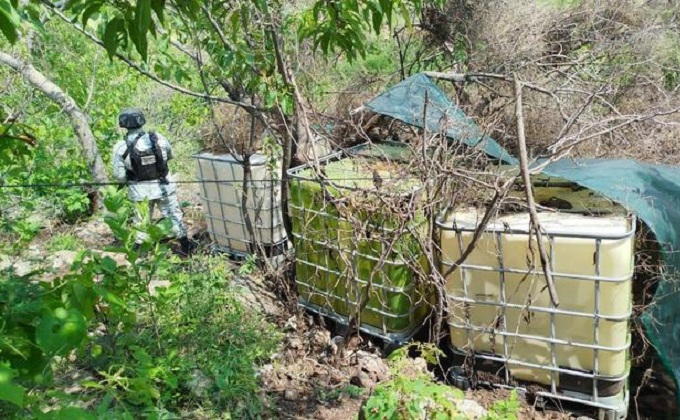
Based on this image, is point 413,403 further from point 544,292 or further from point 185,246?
point 185,246

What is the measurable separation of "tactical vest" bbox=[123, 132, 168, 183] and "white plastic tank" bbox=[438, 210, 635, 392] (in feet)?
10.6

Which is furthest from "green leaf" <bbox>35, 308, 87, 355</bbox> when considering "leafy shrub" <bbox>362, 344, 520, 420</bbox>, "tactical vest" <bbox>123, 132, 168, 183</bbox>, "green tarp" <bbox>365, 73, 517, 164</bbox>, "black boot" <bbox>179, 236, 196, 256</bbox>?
"black boot" <bbox>179, 236, 196, 256</bbox>

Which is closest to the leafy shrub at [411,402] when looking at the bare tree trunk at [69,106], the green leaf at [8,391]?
the green leaf at [8,391]

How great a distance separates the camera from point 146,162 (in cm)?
533

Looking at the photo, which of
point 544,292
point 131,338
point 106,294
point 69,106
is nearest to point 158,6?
point 106,294

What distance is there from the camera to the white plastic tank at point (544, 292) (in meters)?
2.82

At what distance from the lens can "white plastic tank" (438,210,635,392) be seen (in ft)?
9.25

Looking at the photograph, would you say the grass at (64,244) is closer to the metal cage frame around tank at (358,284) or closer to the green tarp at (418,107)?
the metal cage frame around tank at (358,284)

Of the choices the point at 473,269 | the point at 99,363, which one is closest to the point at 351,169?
the point at 473,269

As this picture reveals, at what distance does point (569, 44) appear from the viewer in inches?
262

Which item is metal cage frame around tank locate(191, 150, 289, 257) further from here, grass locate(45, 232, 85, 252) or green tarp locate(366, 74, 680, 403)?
green tarp locate(366, 74, 680, 403)

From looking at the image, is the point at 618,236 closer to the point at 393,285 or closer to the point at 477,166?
the point at 477,166

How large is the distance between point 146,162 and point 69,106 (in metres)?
1.20

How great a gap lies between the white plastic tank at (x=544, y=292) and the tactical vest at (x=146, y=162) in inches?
127
